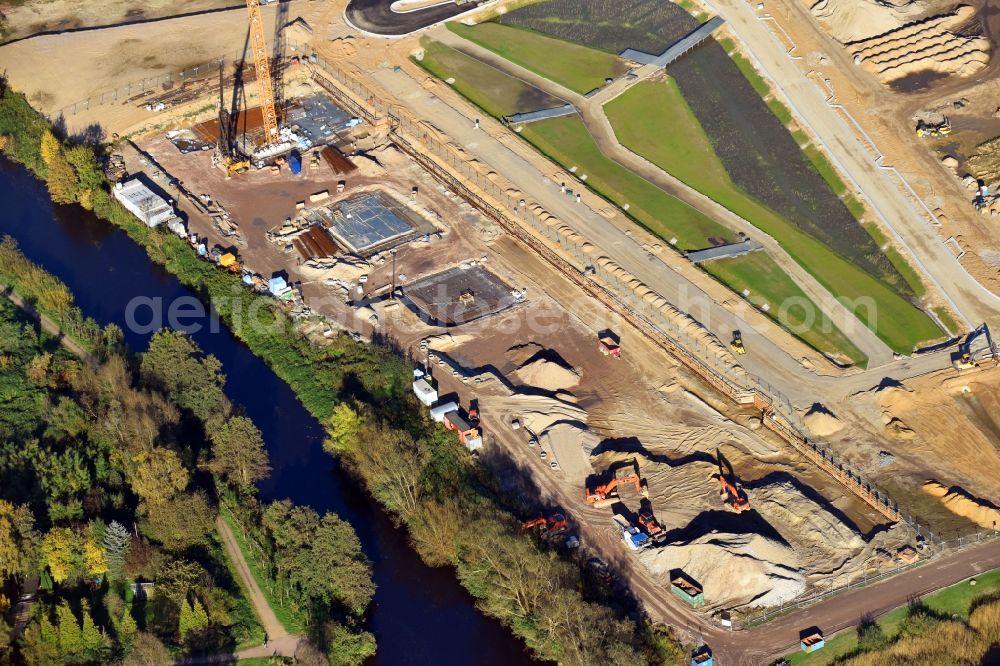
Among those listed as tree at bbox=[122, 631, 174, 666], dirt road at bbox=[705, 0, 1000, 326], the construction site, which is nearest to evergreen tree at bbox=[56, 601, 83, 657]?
tree at bbox=[122, 631, 174, 666]

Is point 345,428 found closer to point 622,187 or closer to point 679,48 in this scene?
point 622,187

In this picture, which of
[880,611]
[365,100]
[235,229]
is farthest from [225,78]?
[880,611]

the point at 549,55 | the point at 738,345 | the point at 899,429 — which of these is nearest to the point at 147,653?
the point at 738,345

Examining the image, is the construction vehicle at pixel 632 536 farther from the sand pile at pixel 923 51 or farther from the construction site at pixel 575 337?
the sand pile at pixel 923 51

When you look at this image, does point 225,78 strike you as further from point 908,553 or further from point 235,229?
point 908,553

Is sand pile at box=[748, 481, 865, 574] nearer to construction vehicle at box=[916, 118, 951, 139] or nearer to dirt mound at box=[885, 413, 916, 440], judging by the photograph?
dirt mound at box=[885, 413, 916, 440]
